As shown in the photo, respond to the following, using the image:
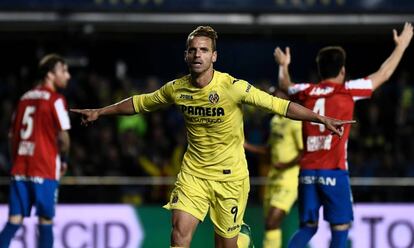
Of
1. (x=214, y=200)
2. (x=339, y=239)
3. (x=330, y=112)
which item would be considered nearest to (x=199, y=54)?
(x=214, y=200)

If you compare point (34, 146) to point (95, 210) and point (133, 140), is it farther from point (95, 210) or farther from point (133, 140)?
point (133, 140)

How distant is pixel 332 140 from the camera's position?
10719mm

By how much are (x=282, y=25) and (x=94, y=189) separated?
3.45 m

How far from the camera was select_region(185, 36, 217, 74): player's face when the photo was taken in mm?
9016

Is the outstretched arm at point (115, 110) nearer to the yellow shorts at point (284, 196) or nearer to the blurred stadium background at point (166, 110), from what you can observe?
the yellow shorts at point (284, 196)

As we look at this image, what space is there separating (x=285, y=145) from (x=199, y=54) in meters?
3.66

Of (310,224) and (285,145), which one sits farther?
(285,145)

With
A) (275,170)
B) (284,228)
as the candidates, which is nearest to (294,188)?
(275,170)

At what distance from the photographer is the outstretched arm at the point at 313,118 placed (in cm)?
881

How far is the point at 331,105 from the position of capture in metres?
10.7

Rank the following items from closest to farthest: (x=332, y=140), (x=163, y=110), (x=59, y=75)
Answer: (x=332, y=140), (x=59, y=75), (x=163, y=110)

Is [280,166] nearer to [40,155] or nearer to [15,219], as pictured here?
[40,155]

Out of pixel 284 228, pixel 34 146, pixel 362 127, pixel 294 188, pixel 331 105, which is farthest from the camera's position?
pixel 362 127

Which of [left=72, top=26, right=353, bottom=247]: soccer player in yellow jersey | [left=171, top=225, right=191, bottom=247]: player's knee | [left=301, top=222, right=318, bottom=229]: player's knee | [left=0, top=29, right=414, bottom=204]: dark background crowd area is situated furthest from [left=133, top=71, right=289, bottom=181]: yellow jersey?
[left=0, top=29, right=414, bottom=204]: dark background crowd area
